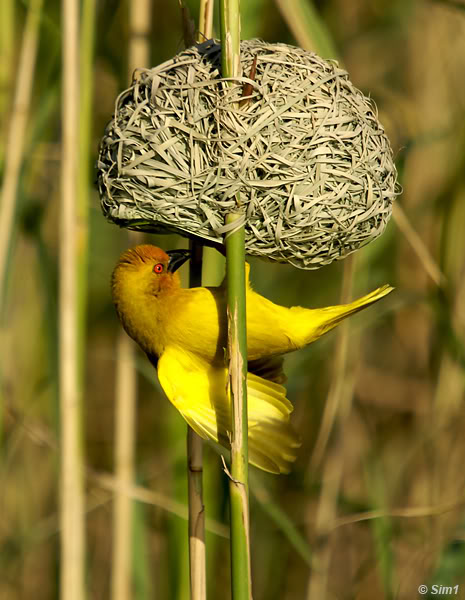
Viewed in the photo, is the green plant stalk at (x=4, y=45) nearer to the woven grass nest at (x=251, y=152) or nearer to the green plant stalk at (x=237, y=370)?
the woven grass nest at (x=251, y=152)

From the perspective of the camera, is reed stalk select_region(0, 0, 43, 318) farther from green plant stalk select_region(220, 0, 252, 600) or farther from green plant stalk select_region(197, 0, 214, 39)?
green plant stalk select_region(220, 0, 252, 600)

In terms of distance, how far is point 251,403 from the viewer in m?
1.60

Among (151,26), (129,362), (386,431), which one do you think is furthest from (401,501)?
(151,26)

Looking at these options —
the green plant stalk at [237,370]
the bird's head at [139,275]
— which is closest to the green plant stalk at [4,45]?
the bird's head at [139,275]

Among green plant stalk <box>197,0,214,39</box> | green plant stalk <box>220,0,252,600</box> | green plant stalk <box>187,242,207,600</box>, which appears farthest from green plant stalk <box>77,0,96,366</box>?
green plant stalk <box>220,0,252,600</box>

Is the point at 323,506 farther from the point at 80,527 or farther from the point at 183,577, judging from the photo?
the point at 80,527

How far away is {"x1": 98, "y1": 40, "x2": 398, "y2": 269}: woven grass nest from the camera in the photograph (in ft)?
3.89

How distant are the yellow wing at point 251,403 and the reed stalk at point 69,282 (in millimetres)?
201

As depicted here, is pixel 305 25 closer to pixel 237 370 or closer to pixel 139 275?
pixel 139 275

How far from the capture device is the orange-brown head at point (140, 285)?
61.1 inches

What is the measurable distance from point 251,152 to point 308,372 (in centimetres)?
114

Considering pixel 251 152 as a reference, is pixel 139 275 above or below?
below

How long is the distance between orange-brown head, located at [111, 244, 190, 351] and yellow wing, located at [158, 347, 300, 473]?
0.10 metres

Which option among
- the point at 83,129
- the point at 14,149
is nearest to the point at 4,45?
the point at 14,149
